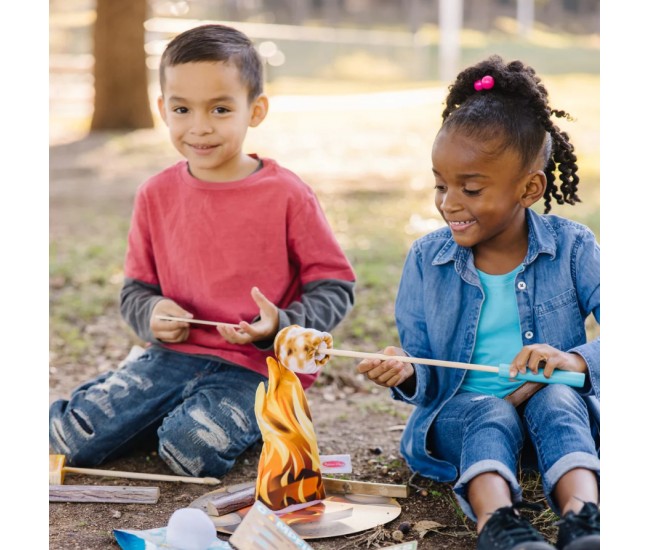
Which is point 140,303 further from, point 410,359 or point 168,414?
point 410,359

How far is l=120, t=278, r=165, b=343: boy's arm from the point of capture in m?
3.14

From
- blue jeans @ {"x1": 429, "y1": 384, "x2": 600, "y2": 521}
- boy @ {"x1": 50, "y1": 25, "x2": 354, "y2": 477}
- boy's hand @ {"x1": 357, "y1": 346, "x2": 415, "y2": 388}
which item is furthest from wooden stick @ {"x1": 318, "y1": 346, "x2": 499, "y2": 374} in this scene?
boy @ {"x1": 50, "y1": 25, "x2": 354, "y2": 477}

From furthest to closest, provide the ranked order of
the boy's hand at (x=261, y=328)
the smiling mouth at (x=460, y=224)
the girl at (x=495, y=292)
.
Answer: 1. the boy's hand at (x=261, y=328)
2. the smiling mouth at (x=460, y=224)
3. the girl at (x=495, y=292)

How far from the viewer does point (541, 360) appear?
2.42 metres

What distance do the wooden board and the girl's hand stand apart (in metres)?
0.56

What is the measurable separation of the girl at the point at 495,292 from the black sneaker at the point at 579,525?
30 cm

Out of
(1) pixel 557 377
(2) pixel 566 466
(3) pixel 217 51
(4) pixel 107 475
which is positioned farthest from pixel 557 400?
(3) pixel 217 51

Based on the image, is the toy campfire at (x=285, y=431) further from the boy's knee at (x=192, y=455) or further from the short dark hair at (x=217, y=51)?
the short dark hair at (x=217, y=51)

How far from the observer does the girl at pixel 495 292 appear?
97.5 inches

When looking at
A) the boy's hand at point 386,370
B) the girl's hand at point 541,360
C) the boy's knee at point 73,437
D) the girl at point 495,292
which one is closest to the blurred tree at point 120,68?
the boy's knee at point 73,437

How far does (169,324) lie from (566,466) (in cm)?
139

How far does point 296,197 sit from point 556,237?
0.88 meters
